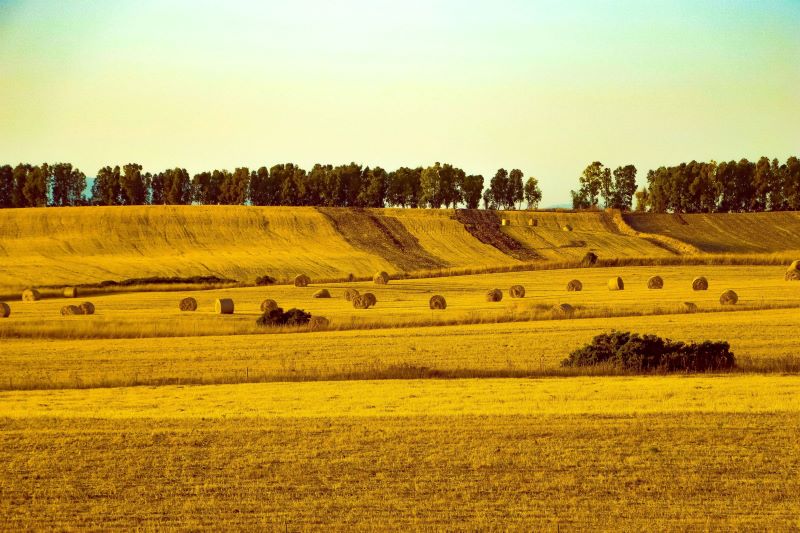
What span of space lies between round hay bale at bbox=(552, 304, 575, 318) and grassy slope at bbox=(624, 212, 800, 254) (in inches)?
2110

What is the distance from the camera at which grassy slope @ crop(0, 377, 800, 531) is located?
38.2 feet

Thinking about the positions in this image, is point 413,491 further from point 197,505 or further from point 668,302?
point 668,302

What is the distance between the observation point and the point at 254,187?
445 feet

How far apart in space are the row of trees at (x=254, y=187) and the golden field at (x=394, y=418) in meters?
82.7

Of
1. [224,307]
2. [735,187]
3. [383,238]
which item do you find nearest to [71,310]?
[224,307]

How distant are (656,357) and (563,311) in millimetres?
12671

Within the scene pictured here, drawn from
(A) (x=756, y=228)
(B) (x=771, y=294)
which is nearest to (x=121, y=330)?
(B) (x=771, y=294)

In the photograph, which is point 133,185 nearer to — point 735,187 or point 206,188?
point 206,188

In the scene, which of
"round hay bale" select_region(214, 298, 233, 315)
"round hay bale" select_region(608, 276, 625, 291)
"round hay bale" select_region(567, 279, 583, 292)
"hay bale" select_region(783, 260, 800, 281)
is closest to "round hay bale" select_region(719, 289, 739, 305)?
"round hay bale" select_region(608, 276, 625, 291)

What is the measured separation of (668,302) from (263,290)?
22.1 m

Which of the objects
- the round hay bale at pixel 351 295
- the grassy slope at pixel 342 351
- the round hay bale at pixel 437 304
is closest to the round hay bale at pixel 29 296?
the round hay bale at pixel 351 295

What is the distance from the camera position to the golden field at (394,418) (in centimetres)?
1195

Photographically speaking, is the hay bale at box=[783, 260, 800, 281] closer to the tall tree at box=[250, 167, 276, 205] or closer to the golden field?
the golden field

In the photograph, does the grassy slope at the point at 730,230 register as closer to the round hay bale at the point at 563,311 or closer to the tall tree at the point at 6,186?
the round hay bale at the point at 563,311
